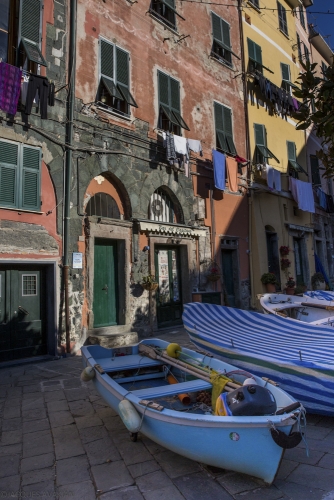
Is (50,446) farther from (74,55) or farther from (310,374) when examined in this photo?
(74,55)

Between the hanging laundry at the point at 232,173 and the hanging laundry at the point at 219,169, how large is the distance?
36 centimetres

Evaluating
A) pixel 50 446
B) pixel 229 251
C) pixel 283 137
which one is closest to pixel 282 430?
pixel 50 446

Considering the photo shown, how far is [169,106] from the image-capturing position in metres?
10.7

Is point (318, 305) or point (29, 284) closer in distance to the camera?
point (29, 284)

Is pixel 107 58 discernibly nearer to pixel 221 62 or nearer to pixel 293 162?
pixel 221 62

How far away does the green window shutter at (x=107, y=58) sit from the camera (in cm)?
905

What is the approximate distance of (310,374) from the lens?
367cm

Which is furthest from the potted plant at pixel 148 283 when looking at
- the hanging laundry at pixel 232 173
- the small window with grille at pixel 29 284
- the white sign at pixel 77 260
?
the hanging laundry at pixel 232 173

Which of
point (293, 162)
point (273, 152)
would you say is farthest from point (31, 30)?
point (293, 162)

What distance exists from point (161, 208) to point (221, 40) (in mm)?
7440

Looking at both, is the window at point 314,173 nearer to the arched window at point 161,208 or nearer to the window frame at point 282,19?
the window frame at point 282,19

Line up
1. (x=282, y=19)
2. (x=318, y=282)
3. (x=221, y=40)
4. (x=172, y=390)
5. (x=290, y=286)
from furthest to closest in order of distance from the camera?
(x=282, y=19)
(x=318, y=282)
(x=290, y=286)
(x=221, y=40)
(x=172, y=390)

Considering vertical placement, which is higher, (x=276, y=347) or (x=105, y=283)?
(x=105, y=283)

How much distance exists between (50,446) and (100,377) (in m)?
0.77
